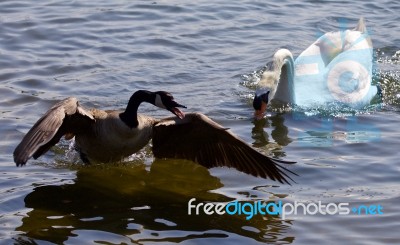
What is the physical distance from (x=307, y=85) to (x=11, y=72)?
3470mm

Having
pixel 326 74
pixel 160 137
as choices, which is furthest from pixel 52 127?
pixel 326 74

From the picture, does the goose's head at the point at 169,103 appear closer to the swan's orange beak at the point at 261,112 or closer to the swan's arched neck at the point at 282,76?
the swan's orange beak at the point at 261,112

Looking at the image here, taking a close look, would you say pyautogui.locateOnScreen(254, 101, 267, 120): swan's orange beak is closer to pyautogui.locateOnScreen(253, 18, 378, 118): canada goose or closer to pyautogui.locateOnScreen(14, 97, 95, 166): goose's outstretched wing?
pyautogui.locateOnScreen(253, 18, 378, 118): canada goose

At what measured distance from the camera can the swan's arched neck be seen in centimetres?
950

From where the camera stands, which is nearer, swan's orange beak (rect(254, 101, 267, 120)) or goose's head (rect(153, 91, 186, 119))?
goose's head (rect(153, 91, 186, 119))

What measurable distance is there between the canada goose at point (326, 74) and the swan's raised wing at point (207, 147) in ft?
4.67

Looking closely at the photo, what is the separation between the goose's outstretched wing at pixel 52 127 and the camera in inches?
255

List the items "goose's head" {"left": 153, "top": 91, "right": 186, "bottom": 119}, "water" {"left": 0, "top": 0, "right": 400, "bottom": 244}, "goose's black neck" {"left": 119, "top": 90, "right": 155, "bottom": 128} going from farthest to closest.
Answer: "goose's black neck" {"left": 119, "top": 90, "right": 155, "bottom": 128}
"goose's head" {"left": 153, "top": 91, "right": 186, "bottom": 119}
"water" {"left": 0, "top": 0, "right": 400, "bottom": 244}

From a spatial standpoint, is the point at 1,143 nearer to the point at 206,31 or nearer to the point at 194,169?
the point at 194,169

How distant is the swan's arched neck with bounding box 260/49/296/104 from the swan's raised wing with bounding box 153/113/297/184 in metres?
1.69

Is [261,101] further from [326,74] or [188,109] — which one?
[326,74]

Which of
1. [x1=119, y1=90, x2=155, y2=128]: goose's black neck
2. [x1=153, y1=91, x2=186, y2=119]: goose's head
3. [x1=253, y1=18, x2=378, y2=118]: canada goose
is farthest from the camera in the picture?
[x1=253, y1=18, x2=378, y2=118]: canada goose

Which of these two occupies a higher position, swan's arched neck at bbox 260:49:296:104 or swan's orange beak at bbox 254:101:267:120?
swan's arched neck at bbox 260:49:296:104

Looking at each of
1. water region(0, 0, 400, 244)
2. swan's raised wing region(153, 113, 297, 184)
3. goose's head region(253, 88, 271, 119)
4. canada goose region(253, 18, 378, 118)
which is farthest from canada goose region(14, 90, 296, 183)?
canada goose region(253, 18, 378, 118)
